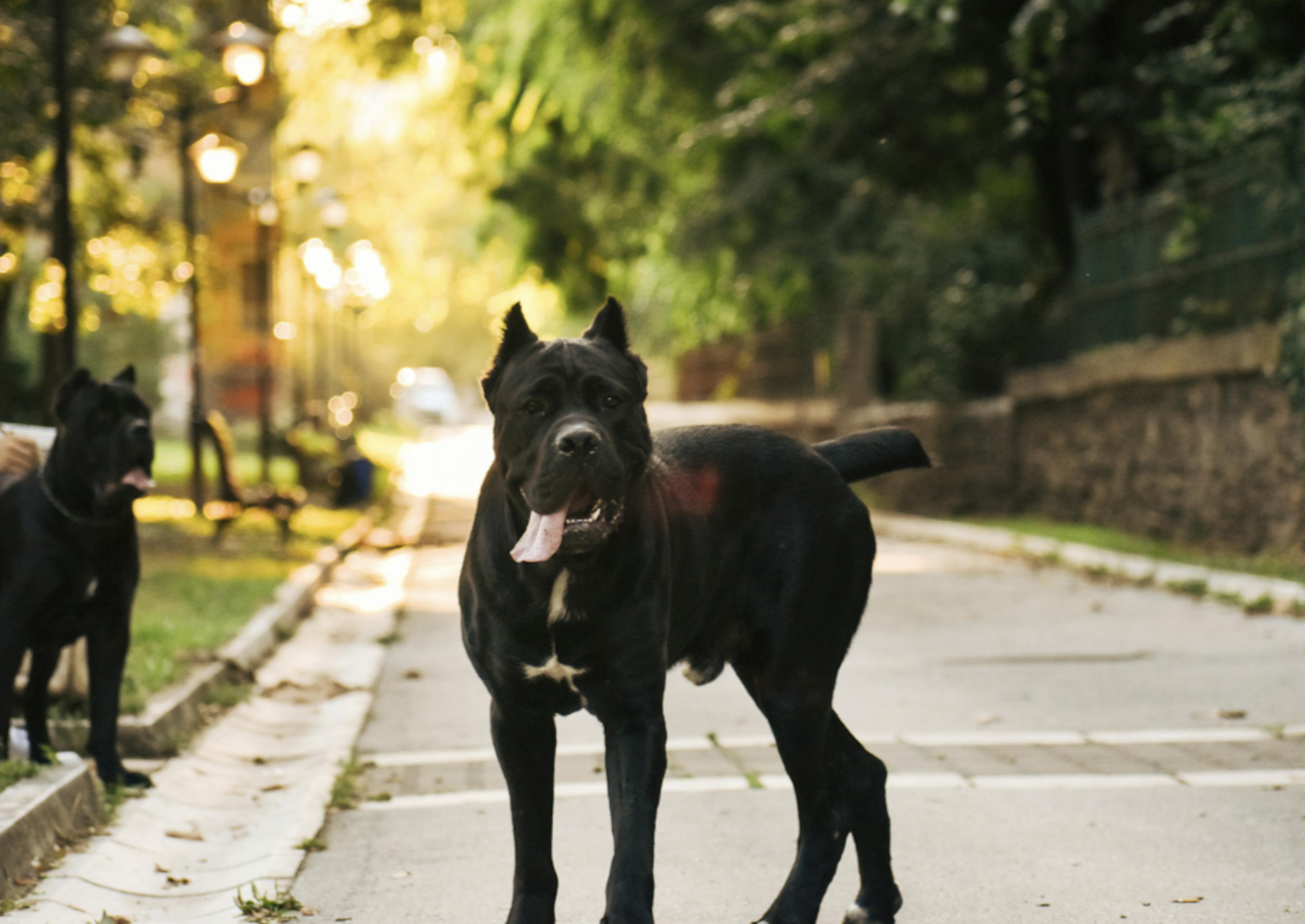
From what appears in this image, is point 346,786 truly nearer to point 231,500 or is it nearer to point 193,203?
point 231,500

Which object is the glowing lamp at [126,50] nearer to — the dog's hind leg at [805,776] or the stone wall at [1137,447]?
the stone wall at [1137,447]

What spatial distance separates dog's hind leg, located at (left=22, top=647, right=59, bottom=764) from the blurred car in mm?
68655

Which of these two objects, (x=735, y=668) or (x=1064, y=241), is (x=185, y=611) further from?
(x=1064, y=241)

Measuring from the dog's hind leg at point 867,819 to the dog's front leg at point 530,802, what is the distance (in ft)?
2.65

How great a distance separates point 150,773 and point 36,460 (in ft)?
4.63

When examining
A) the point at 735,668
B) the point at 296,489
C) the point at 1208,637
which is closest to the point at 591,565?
the point at 735,668

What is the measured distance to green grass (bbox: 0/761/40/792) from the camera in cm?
570

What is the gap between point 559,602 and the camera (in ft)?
12.9

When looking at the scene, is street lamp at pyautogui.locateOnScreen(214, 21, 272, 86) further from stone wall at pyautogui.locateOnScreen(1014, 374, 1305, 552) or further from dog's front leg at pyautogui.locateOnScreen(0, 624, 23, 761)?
dog's front leg at pyautogui.locateOnScreen(0, 624, 23, 761)

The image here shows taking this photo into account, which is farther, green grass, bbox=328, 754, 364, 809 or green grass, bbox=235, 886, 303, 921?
green grass, bbox=328, 754, 364, 809

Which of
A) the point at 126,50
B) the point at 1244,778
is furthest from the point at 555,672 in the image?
the point at 126,50

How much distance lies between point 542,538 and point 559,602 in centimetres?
20

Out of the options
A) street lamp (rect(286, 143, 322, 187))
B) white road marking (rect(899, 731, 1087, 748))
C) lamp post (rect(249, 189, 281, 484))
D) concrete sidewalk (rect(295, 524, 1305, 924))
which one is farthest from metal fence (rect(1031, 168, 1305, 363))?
street lamp (rect(286, 143, 322, 187))

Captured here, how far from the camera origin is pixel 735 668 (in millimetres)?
4516
